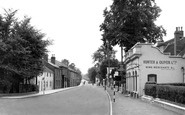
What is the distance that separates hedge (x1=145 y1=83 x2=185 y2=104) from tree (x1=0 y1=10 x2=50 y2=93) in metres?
16.5

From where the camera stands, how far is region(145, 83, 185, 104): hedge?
46.0 feet

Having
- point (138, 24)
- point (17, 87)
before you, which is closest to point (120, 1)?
point (138, 24)

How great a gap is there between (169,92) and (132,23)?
19.6 m

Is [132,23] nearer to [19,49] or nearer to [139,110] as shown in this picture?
[19,49]

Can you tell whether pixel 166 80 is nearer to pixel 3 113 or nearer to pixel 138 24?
pixel 138 24

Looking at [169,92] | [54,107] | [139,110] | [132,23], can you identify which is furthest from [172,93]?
[132,23]

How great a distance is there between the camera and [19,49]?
31.1 metres

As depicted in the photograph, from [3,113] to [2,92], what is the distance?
18585 mm

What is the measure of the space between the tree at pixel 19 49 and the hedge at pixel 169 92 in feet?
54.1

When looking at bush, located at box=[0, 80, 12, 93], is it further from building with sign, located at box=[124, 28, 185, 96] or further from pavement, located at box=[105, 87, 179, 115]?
pavement, located at box=[105, 87, 179, 115]

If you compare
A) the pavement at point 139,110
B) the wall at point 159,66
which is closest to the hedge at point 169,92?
the pavement at point 139,110

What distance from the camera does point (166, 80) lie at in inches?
1013

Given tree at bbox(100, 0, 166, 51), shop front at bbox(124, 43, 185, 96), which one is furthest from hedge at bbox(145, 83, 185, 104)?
tree at bbox(100, 0, 166, 51)

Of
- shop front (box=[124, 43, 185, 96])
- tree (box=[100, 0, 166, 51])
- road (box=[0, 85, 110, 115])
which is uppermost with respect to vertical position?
tree (box=[100, 0, 166, 51])
